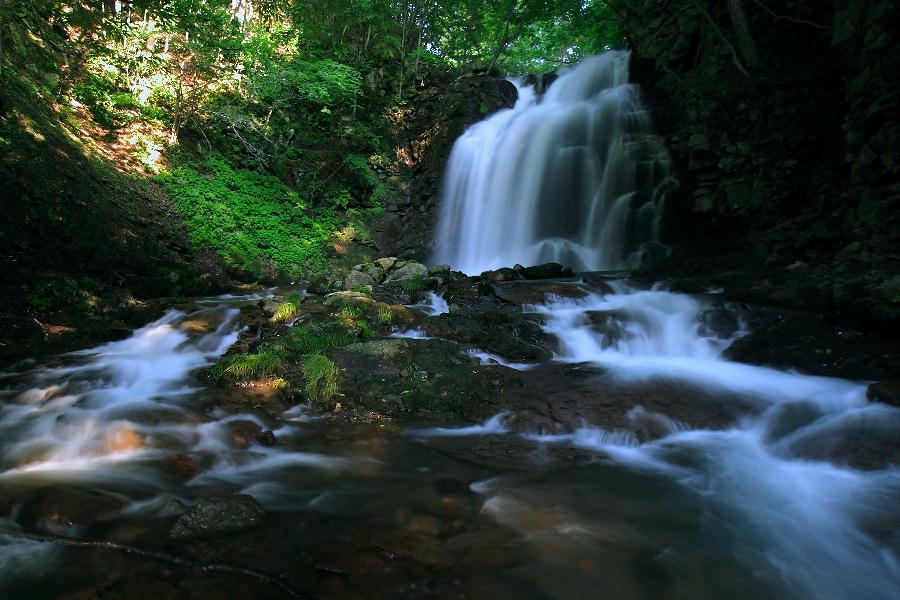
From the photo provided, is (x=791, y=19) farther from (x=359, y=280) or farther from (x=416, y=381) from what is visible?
(x=416, y=381)

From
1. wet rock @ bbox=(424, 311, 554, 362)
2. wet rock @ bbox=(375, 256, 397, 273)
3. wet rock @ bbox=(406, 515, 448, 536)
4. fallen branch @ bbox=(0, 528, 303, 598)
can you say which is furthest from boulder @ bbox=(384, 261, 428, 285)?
fallen branch @ bbox=(0, 528, 303, 598)

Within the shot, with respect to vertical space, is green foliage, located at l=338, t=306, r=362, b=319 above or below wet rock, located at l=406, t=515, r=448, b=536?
above

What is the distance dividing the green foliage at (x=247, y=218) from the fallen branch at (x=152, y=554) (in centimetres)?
921

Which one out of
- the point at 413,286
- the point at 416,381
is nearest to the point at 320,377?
the point at 416,381

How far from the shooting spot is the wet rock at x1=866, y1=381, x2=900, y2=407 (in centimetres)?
469

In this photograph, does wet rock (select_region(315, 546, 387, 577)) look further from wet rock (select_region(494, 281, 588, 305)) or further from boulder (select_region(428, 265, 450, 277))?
boulder (select_region(428, 265, 450, 277))

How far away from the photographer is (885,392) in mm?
4781

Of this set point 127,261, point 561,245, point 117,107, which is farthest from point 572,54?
point 127,261

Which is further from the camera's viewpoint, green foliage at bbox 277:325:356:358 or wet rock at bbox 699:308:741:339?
wet rock at bbox 699:308:741:339

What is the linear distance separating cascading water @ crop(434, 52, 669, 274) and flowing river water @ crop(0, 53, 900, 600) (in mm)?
5584

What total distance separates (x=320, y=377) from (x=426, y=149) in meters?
13.6

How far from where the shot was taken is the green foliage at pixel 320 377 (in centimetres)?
536

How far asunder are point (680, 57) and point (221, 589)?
15.8 meters

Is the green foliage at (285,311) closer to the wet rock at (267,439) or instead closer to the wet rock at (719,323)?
the wet rock at (267,439)
